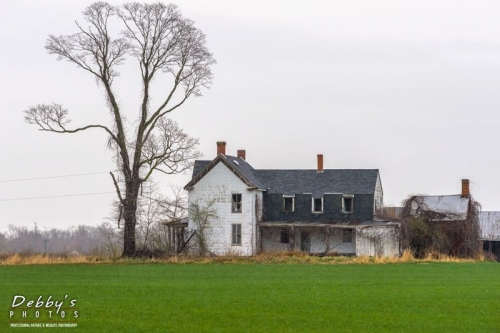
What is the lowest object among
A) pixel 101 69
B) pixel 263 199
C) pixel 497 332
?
pixel 497 332

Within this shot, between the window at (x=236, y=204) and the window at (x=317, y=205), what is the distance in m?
5.59

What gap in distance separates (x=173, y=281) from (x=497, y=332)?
1834 centimetres

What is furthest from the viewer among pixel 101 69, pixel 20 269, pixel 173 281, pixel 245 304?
pixel 101 69

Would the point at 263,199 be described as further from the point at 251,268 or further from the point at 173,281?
the point at 173,281

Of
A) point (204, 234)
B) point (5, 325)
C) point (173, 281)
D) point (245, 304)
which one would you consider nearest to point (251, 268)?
point (173, 281)

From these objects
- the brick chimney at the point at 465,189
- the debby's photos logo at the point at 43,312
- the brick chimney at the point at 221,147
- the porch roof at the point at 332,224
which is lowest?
the debby's photos logo at the point at 43,312

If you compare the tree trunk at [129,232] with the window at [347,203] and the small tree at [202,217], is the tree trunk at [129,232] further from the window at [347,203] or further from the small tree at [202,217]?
the window at [347,203]

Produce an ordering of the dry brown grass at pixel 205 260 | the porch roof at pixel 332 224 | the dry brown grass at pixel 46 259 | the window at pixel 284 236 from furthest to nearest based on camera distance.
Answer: the window at pixel 284 236 → the porch roof at pixel 332 224 → the dry brown grass at pixel 205 260 → the dry brown grass at pixel 46 259

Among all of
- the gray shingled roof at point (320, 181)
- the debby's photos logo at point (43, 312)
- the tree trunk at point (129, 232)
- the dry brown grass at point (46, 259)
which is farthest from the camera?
the gray shingled roof at point (320, 181)

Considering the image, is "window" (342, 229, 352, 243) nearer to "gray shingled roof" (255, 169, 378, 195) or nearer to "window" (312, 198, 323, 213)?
"window" (312, 198, 323, 213)

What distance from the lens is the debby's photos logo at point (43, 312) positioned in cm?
2314

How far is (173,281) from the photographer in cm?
3797

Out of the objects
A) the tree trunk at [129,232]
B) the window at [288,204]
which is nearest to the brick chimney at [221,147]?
the window at [288,204]

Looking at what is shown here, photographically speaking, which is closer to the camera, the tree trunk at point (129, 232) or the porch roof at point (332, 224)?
the tree trunk at point (129, 232)
